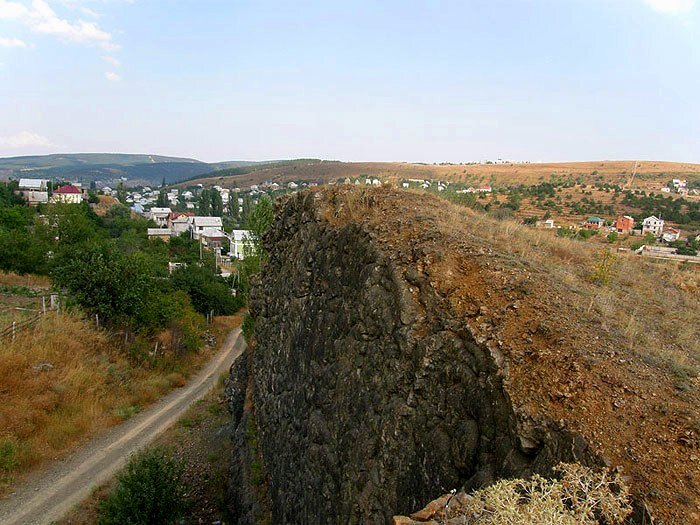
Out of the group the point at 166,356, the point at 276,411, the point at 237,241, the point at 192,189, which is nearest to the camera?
the point at 276,411

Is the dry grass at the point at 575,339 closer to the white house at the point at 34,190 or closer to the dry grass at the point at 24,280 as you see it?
the dry grass at the point at 24,280

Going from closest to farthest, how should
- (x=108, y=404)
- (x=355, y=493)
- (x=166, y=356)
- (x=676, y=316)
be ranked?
1. (x=355, y=493)
2. (x=676, y=316)
3. (x=108, y=404)
4. (x=166, y=356)

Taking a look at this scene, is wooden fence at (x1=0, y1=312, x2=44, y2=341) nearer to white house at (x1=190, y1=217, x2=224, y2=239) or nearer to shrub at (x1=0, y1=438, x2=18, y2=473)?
shrub at (x1=0, y1=438, x2=18, y2=473)

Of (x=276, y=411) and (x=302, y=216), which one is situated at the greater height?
(x=302, y=216)

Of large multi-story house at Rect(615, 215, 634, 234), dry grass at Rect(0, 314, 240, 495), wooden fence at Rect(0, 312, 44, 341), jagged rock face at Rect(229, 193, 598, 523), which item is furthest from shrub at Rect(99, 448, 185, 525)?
large multi-story house at Rect(615, 215, 634, 234)

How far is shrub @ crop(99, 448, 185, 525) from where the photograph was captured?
9086 millimetres

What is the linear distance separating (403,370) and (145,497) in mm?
7225

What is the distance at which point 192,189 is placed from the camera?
162750 mm

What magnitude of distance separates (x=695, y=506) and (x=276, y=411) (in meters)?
7.21

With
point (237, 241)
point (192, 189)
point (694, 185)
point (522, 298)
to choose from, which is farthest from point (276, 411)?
point (192, 189)

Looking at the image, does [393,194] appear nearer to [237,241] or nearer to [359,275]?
[359,275]

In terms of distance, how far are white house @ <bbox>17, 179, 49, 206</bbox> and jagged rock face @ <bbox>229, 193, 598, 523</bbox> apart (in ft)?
295

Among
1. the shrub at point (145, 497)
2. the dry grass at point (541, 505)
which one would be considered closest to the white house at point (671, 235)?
the dry grass at point (541, 505)

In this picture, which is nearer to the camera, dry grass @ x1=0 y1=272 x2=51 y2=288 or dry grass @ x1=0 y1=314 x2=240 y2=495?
dry grass @ x1=0 y1=314 x2=240 y2=495
